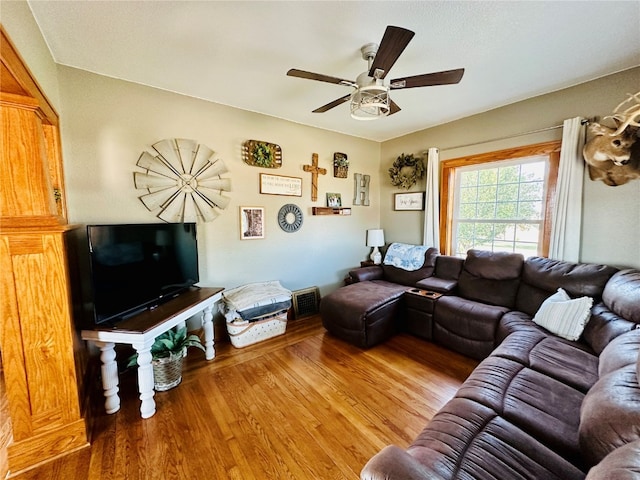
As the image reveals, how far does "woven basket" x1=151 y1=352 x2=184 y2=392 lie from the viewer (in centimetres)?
202

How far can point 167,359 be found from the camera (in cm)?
204

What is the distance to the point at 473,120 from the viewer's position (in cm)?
322

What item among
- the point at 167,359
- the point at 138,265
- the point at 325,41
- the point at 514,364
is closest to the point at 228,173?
the point at 138,265

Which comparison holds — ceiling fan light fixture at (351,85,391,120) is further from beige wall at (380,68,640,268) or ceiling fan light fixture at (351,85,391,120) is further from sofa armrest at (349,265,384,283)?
sofa armrest at (349,265,384,283)

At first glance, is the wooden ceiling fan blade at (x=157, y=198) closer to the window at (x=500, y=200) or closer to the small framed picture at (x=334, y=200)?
the small framed picture at (x=334, y=200)

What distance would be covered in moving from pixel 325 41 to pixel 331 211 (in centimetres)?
222

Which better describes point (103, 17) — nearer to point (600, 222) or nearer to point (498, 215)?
point (498, 215)

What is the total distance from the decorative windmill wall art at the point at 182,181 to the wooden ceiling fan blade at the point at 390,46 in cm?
183

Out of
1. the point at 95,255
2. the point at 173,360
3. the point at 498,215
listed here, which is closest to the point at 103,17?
the point at 95,255

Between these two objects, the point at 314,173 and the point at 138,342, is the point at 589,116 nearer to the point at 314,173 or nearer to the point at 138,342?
the point at 314,173

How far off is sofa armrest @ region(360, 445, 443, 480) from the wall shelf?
9.84 ft

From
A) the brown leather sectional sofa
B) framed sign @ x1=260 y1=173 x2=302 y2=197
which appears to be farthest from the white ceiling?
the brown leather sectional sofa

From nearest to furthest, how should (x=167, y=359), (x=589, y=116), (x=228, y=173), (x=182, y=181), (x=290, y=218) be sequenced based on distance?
1. (x=167, y=359)
2. (x=589, y=116)
3. (x=182, y=181)
4. (x=228, y=173)
5. (x=290, y=218)

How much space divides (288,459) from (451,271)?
2.63m
